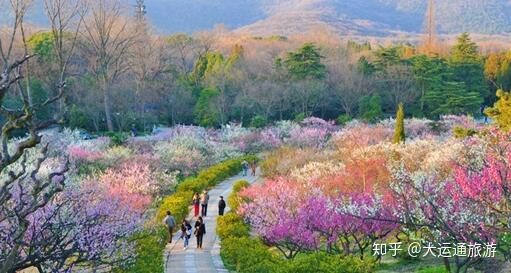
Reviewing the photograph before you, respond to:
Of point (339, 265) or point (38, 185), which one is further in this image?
point (339, 265)

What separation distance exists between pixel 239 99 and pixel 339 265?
1339 inches

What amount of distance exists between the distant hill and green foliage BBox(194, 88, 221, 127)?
322 feet

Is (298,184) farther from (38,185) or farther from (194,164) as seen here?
(38,185)

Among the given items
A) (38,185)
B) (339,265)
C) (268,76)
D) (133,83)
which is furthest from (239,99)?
(38,185)

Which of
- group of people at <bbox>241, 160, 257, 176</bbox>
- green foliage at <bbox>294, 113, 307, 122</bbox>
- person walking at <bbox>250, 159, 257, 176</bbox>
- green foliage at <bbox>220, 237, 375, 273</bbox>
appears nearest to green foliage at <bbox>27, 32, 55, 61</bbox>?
green foliage at <bbox>294, 113, 307, 122</bbox>

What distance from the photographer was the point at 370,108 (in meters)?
44.1

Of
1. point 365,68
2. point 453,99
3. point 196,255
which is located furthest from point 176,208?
point 365,68

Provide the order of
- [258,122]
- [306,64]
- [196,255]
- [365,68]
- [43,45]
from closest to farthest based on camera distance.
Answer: [196,255] < [258,122] < [306,64] < [43,45] < [365,68]

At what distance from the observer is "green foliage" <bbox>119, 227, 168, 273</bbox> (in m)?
11.3

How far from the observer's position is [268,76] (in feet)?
161

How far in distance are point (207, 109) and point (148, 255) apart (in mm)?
32255

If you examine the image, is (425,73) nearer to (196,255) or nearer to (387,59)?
(387,59)

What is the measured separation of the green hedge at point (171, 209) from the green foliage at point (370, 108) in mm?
11898

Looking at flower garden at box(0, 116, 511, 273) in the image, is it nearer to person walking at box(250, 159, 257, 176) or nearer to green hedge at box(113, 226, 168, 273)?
green hedge at box(113, 226, 168, 273)
